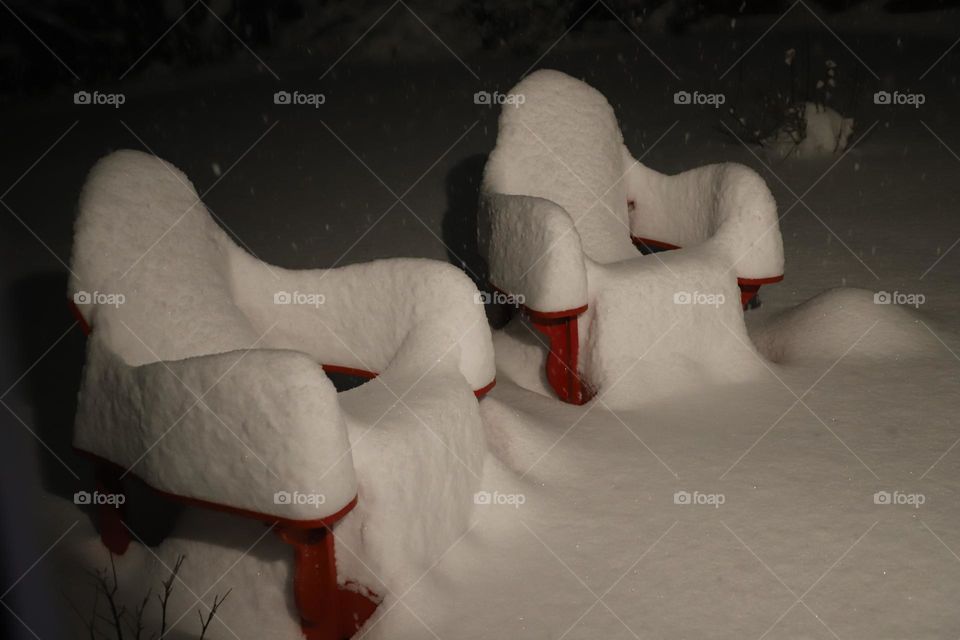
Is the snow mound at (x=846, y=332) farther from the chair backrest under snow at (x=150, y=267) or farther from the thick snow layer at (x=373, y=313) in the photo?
the chair backrest under snow at (x=150, y=267)

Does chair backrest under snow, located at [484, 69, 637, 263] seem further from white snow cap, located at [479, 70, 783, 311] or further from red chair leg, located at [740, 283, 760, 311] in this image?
red chair leg, located at [740, 283, 760, 311]

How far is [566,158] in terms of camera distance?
15.3 ft

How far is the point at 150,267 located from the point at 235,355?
777mm

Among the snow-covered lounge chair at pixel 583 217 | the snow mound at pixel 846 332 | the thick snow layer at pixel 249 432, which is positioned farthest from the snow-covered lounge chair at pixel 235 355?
the snow mound at pixel 846 332

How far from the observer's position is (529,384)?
171 inches

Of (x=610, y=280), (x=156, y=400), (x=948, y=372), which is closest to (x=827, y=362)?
(x=948, y=372)

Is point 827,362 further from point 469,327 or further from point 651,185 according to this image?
point 469,327

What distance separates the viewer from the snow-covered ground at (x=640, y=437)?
294 cm

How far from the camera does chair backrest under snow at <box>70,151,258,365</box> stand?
3.12 meters

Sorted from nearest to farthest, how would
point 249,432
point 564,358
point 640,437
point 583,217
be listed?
1. point 249,432
2. point 640,437
3. point 564,358
4. point 583,217

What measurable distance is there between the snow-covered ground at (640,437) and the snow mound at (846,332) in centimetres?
1

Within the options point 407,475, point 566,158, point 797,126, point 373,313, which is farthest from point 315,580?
point 797,126

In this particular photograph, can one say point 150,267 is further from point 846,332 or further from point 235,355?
point 846,332

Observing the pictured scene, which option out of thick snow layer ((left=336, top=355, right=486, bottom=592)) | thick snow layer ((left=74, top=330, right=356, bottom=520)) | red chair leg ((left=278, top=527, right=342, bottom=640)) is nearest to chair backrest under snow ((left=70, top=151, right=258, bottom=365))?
thick snow layer ((left=74, top=330, right=356, bottom=520))
